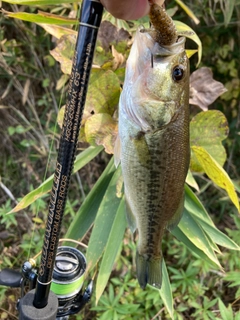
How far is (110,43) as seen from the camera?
1.35 m

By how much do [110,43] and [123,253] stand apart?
120 centimetres

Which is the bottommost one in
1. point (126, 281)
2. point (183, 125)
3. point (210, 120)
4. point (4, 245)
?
point (4, 245)

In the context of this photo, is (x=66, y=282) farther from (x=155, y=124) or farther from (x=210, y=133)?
(x=210, y=133)

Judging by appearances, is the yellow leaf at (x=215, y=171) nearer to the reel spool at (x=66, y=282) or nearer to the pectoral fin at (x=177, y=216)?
the pectoral fin at (x=177, y=216)

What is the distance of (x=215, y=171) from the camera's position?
1.27m

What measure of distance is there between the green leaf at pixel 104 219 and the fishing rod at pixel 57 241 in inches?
11.7

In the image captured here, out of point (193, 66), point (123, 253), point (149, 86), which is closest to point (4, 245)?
point (123, 253)

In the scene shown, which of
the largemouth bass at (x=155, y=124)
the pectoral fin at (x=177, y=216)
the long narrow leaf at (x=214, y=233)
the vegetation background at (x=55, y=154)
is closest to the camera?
the largemouth bass at (x=155, y=124)

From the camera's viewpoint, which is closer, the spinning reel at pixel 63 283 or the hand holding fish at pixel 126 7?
the hand holding fish at pixel 126 7

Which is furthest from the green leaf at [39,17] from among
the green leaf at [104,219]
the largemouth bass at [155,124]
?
the green leaf at [104,219]

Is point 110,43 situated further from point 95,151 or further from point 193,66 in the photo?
point 193,66

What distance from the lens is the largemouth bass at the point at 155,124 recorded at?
0.84 metres

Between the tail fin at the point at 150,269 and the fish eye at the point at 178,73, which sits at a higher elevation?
the fish eye at the point at 178,73

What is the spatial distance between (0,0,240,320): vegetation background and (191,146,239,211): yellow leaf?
2.04 ft
